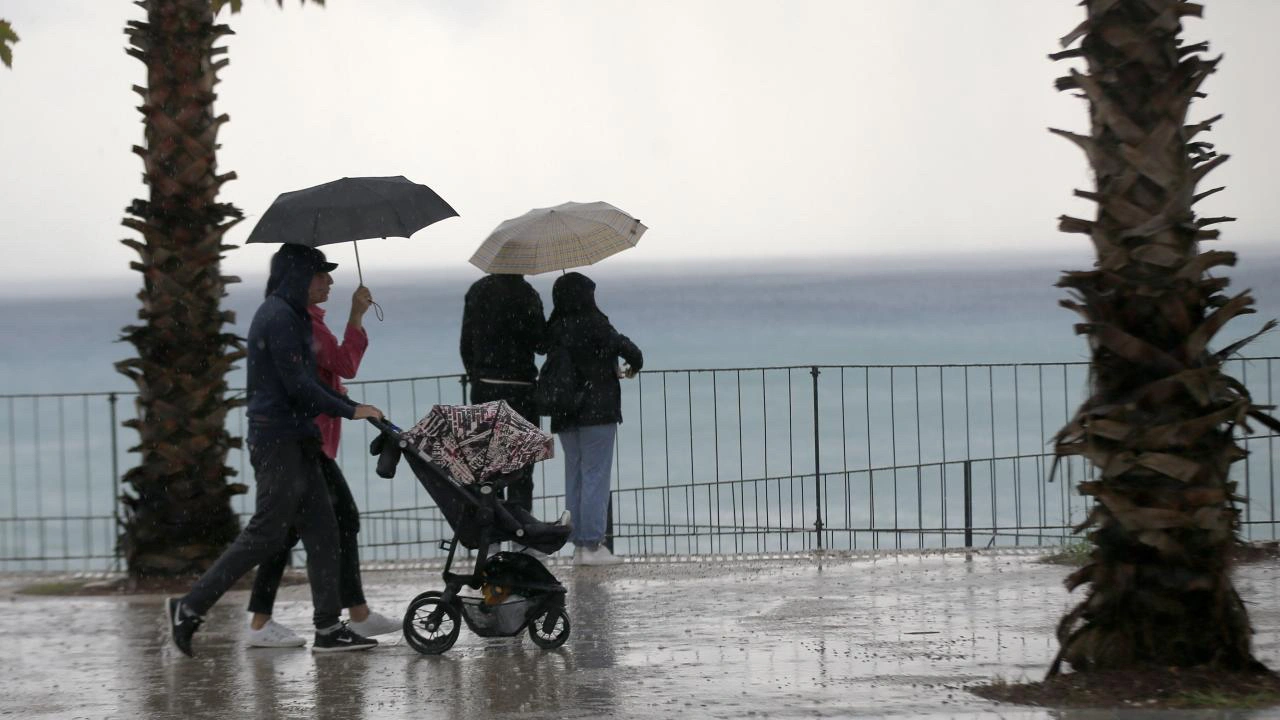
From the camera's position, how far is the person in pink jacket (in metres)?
7.81

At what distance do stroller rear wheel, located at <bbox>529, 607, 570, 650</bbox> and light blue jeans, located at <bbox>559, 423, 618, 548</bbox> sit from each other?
2.57 meters

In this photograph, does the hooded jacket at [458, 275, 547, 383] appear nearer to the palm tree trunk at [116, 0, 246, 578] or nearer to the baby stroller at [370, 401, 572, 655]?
the palm tree trunk at [116, 0, 246, 578]

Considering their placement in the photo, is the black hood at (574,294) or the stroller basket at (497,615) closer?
the stroller basket at (497,615)

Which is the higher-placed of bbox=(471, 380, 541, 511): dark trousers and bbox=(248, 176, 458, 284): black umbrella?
bbox=(248, 176, 458, 284): black umbrella

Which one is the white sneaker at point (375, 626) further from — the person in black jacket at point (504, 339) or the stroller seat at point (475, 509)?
the person in black jacket at point (504, 339)

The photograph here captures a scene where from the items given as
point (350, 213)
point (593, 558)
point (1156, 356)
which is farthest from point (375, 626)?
point (1156, 356)

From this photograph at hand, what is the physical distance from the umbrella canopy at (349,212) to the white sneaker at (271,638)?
1.87 metres

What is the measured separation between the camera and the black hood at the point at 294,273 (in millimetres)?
7605

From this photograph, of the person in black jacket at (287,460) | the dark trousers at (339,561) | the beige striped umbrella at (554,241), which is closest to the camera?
the person in black jacket at (287,460)

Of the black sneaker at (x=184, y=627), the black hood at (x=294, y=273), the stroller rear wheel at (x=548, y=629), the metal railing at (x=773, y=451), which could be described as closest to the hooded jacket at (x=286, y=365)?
the black hood at (x=294, y=273)

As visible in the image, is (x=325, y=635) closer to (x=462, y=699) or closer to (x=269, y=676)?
(x=269, y=676)

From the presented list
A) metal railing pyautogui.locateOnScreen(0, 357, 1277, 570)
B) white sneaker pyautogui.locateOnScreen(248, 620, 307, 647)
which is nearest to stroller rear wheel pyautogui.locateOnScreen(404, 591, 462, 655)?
white sneaker pyautogui.locateOnScreen(248, 620, 307, 647)

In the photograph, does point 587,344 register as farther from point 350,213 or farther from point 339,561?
point 339,561

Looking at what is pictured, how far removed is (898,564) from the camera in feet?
31.4
